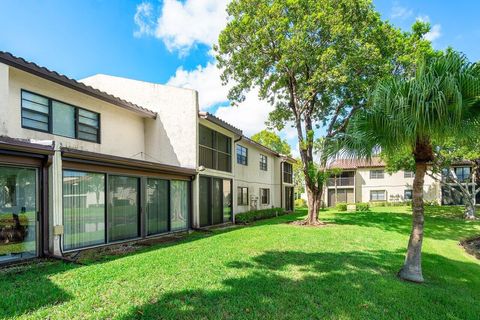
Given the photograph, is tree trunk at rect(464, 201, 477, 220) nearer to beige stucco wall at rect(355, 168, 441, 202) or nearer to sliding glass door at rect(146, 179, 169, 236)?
beige stucco wall at rect(355, 168, 441, 202)

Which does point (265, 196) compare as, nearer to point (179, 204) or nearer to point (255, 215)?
point (255, 215)

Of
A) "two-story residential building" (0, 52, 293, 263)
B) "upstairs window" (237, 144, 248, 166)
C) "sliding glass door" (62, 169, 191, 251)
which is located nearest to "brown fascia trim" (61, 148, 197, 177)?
"two-story residential building" (0, 52, 293, 263)

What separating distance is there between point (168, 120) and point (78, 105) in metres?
4.27

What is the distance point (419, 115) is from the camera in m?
6.43

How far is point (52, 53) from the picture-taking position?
12633 mm

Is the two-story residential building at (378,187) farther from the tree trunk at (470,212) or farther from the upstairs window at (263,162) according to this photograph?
the upstairs window at (263,162)

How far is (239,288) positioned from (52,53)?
40.9 feet

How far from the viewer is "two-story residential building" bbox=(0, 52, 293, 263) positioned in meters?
7.69

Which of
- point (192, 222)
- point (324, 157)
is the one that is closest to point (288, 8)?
point (324, 157)

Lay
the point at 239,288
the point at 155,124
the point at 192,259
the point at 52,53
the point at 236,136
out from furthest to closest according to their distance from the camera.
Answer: the point at 236,136 → the point at 155,124 → the point at 52,53 → the point at 192,259 → the point at 239,288

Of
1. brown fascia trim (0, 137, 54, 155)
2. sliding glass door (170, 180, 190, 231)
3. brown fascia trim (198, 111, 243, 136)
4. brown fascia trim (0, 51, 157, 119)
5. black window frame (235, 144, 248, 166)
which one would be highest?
brown fascia trim (0, 51, 157, 119)

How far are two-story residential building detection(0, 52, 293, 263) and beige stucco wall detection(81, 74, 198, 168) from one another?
5 centimetres

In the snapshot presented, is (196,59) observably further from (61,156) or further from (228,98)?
(61,156)

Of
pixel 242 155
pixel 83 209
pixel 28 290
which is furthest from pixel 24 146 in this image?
pixel 242 155
